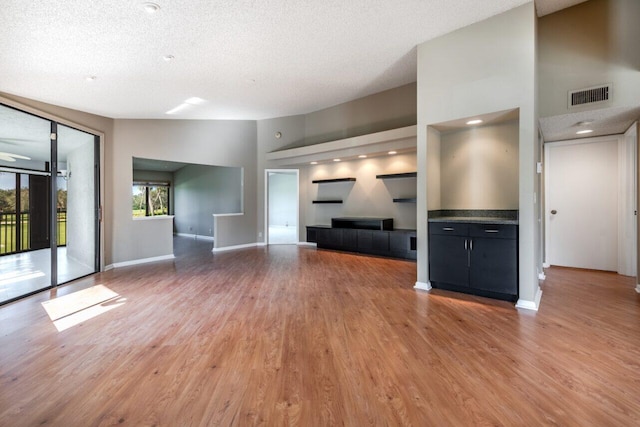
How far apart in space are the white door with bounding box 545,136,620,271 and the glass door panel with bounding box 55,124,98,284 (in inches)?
310

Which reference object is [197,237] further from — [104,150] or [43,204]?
[104,150]

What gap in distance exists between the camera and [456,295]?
364cm

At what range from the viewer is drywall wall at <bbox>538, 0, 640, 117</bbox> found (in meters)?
3.34

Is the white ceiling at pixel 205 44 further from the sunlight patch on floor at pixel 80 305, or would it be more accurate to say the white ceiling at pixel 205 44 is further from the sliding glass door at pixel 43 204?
the sunlight patch on floor at pixel 80 305

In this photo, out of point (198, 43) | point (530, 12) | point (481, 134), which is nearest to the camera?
point (530, 12)

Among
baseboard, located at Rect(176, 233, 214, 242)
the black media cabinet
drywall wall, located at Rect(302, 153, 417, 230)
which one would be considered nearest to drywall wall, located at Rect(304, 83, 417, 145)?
drywall wall, located at Rect(302, 153, 417, 230)

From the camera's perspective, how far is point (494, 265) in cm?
342

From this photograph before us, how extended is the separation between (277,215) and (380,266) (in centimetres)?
734

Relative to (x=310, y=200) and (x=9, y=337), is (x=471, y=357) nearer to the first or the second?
(x=9, y=337)

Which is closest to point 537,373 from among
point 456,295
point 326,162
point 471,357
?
point 471,357

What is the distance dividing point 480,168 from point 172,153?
231 inches

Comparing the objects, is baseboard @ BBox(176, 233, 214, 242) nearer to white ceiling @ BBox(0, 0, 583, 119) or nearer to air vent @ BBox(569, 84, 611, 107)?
white ceiling @ BBox(0, 0, 583, 119)

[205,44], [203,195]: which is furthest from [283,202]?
[205,44]

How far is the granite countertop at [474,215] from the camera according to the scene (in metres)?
3.65
